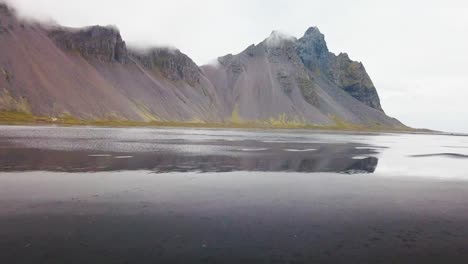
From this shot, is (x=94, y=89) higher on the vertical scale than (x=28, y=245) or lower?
higher

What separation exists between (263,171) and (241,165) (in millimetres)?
4048

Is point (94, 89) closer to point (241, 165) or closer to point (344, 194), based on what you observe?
point (241, 165)

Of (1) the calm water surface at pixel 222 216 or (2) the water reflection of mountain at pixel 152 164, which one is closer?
(1) the calm water surface at pixel 222 216

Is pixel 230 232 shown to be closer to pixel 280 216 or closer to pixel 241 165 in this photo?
pixel 280 216

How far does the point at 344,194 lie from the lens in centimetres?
2286

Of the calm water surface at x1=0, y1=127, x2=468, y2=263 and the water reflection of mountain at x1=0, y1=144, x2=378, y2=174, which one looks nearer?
the calm water surface at x1=0, y1=127, x2=468, y2=263

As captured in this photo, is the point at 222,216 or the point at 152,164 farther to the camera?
the point at 152,164

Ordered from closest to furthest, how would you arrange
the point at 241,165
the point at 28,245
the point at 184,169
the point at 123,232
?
the point at 28,245, the point at 123,232, the point at 184,169, the point at 241,165

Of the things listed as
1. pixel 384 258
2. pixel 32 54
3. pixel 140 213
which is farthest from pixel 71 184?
pixel 32 54

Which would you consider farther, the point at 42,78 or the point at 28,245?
the point at 42,78

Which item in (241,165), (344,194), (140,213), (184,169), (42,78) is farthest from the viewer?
(42,78)

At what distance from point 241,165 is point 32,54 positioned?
190141 mm

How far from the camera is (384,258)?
12.0 metres

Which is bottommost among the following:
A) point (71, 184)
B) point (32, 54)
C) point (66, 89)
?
point (71, 184)
